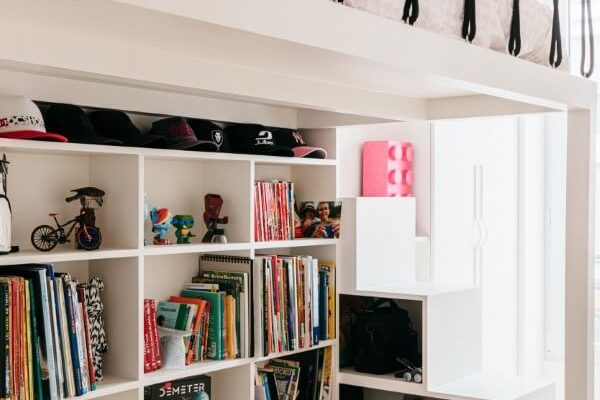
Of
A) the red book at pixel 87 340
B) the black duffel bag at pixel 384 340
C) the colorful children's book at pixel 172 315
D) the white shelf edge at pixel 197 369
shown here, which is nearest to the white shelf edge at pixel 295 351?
the white shelf edge at pixel 197 369

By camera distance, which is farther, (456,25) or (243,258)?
(243,258)

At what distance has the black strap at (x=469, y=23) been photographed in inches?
75.7

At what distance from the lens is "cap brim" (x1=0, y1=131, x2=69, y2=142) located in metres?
2.05

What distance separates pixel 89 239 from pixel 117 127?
1.05ft

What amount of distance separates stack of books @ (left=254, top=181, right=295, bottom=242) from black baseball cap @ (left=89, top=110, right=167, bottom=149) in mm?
554

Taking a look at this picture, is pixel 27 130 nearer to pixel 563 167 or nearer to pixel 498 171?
pixel 498 171

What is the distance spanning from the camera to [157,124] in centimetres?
251

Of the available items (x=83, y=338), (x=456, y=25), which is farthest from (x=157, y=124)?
(x=456, y=25)

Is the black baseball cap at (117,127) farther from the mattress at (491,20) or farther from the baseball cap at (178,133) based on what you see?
the mattress at (491,20)

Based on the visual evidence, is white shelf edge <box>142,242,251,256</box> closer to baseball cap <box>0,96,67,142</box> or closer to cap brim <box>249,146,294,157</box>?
cap brim <box>249,146,294,157</box>

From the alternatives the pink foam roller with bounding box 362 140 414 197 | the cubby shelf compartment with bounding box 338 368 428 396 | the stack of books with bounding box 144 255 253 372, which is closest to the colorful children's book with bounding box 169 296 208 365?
the stack of books with bounding box 144 255 253 372

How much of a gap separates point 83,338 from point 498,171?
2484 millimetres

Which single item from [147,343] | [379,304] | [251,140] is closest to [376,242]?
[379,304]

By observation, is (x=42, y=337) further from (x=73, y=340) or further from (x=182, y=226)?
(x=182, y=226)
